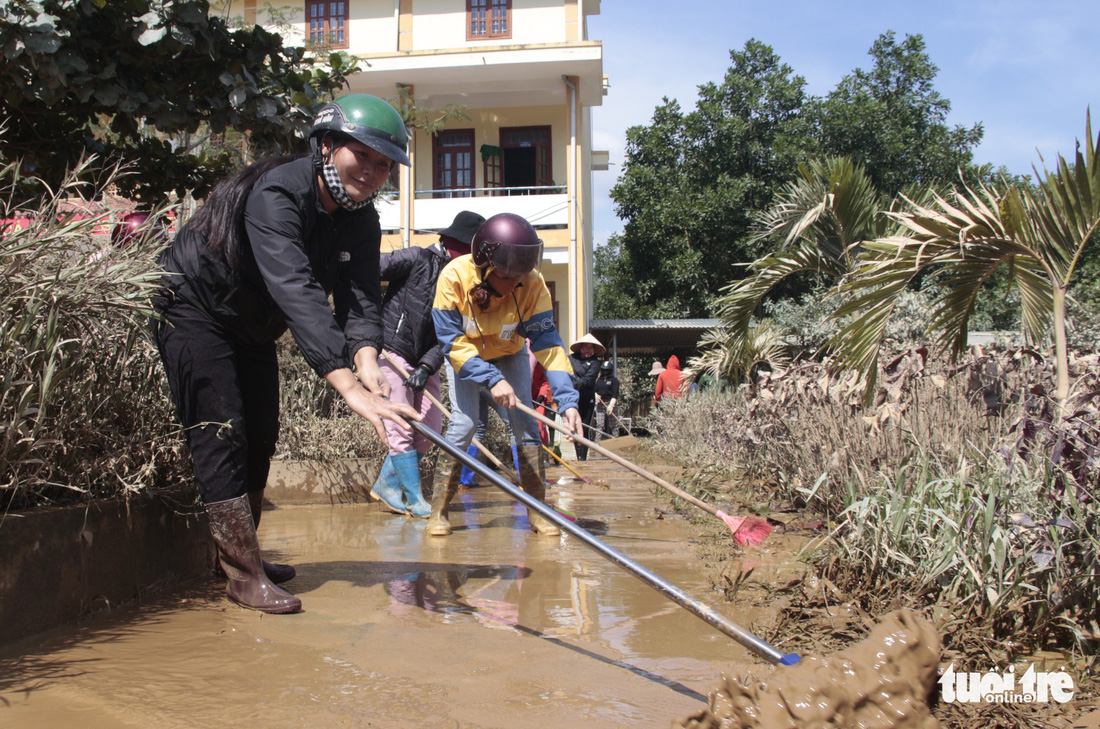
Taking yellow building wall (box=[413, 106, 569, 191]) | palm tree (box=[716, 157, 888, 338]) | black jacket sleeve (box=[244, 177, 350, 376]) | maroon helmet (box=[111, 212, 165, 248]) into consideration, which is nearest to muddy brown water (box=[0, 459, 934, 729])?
black jacket sleeve (box=[244, 177, 350, 376])

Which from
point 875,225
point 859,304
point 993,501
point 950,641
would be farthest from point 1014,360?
point 875,225

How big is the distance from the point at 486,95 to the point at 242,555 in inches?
749

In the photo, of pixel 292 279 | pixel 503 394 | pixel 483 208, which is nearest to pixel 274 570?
pixel 292 279

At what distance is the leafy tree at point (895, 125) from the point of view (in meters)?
25.2

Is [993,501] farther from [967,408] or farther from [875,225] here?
[875,225]

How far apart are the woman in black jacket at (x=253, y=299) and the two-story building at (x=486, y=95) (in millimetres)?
15981

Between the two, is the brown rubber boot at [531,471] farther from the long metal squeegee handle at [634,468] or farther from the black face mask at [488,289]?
the black face mask at [488,289]

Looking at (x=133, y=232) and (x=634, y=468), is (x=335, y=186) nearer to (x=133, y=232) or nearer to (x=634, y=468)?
(x=133, y=232)

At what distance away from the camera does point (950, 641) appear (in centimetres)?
259

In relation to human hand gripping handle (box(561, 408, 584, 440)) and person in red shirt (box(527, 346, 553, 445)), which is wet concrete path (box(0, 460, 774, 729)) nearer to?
human hand gripping handle (box(561, 408, 584, 440))

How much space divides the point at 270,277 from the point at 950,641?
2.60 meters

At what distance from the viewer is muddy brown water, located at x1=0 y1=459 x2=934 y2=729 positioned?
2152 millimetres

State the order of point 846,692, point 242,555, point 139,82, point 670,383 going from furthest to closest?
point 670,383 < point 139,82 < point 242,555 < point 846,692

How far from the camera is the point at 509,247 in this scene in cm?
446
